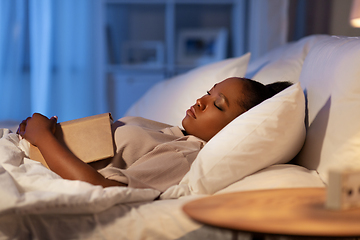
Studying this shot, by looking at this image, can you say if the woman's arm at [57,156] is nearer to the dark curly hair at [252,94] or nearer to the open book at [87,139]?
the open book at [87,139]

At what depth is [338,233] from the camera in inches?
18.4

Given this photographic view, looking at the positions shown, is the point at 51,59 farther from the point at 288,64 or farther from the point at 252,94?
the point at 252,94

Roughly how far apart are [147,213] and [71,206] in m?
0.16

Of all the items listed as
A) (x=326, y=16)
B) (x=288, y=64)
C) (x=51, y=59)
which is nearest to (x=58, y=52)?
(x=51, y=59)

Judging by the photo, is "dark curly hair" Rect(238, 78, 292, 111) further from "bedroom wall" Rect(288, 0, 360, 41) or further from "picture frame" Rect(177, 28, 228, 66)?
"picture frame" Rect(177, 28, 228, 66)

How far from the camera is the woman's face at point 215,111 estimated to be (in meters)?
1.16

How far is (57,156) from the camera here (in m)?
0.94

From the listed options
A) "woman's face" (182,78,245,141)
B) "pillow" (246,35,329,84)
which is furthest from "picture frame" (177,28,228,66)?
"woman's face" (182,78,245,141)

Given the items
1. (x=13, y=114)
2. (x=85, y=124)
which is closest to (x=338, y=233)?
(x=85, y=124)

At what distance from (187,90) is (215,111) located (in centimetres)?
56

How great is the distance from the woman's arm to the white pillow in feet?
0.73

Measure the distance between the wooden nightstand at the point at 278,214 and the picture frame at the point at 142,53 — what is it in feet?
9.90

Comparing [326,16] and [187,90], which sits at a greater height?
[326,16]

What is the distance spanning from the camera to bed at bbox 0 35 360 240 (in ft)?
2.45
